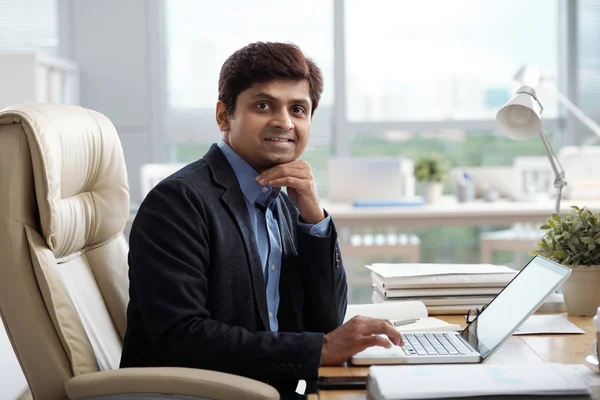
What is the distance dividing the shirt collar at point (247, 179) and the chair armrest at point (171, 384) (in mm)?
458

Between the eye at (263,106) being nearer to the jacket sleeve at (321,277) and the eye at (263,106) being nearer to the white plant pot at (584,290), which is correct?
the jacket sleeve at (321,277)

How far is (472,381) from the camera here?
3.58 ft

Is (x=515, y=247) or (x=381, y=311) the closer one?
(x=381, y=311)

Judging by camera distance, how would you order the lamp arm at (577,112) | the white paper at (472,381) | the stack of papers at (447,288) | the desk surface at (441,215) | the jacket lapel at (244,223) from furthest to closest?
the desk surface at (441,215) < the lamp arm at (577,112) < the stack of papers at (447,288) < the jacket lapel at (244,223) < the white paper at (472,381)

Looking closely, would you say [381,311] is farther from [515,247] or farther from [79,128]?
[515,247]

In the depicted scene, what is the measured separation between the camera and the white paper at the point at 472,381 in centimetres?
105

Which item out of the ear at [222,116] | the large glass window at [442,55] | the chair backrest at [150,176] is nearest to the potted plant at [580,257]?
the ear at [222,116]

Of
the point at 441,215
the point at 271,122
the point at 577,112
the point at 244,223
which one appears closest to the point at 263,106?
A: the point at 271,122

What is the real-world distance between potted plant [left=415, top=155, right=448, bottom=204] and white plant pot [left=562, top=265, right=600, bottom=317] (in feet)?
8.55

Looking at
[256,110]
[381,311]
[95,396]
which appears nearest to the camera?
[95,396]

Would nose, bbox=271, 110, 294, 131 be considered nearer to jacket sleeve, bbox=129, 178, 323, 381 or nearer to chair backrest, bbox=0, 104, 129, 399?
jacket sleeve, bbox=129, 178, 323, 381

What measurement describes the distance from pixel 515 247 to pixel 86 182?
3058 millimetres

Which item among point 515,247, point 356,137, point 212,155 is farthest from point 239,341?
point 356,137

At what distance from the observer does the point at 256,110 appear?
161cm
